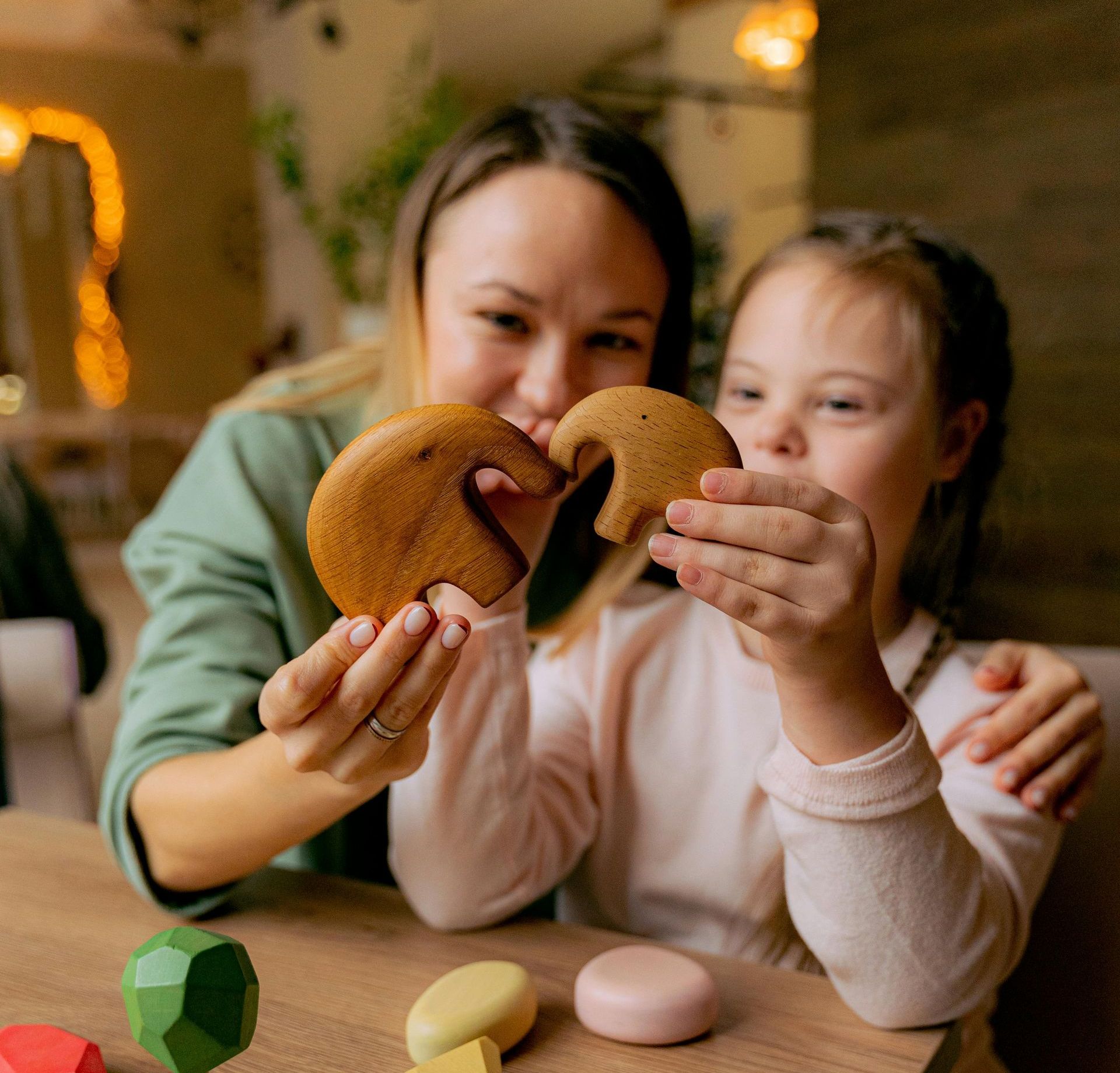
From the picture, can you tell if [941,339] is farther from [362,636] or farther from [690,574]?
[362,636]

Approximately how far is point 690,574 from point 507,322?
464 mm

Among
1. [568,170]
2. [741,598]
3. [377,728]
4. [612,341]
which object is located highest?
[568,170]

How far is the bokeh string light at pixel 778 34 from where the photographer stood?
418 cm

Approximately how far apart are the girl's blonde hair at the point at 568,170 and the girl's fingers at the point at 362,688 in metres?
0.47

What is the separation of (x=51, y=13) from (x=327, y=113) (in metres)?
2.68

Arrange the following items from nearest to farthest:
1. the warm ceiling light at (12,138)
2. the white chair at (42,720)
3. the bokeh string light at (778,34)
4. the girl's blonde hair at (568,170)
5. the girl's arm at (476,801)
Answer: the girl's arm at (476,801), the girl's blonde hair at (568,170), the white chair at (42,720), the bokeh string light at (778,34), the warm ceiling light at (12,138)

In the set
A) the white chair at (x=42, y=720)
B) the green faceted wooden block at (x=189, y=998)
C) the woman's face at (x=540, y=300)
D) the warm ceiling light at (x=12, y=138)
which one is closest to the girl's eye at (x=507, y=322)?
the woman's face at (x=540, y=300)

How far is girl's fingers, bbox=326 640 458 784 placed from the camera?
69cm

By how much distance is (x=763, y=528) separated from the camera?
1.99 feet

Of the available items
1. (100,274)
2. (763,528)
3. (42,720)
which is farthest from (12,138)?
(763,528)

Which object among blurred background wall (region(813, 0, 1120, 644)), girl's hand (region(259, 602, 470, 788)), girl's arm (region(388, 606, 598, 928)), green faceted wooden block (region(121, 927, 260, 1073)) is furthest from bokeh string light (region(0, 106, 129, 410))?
green faceted wooden block (region(121, 927, 260, 1073))

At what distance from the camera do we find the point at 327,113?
555 cm

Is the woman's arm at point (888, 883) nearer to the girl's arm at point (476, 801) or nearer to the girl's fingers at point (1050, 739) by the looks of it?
the girl's fingers at point (1050, 739)

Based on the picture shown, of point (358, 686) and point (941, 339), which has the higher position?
point (941, 339)
